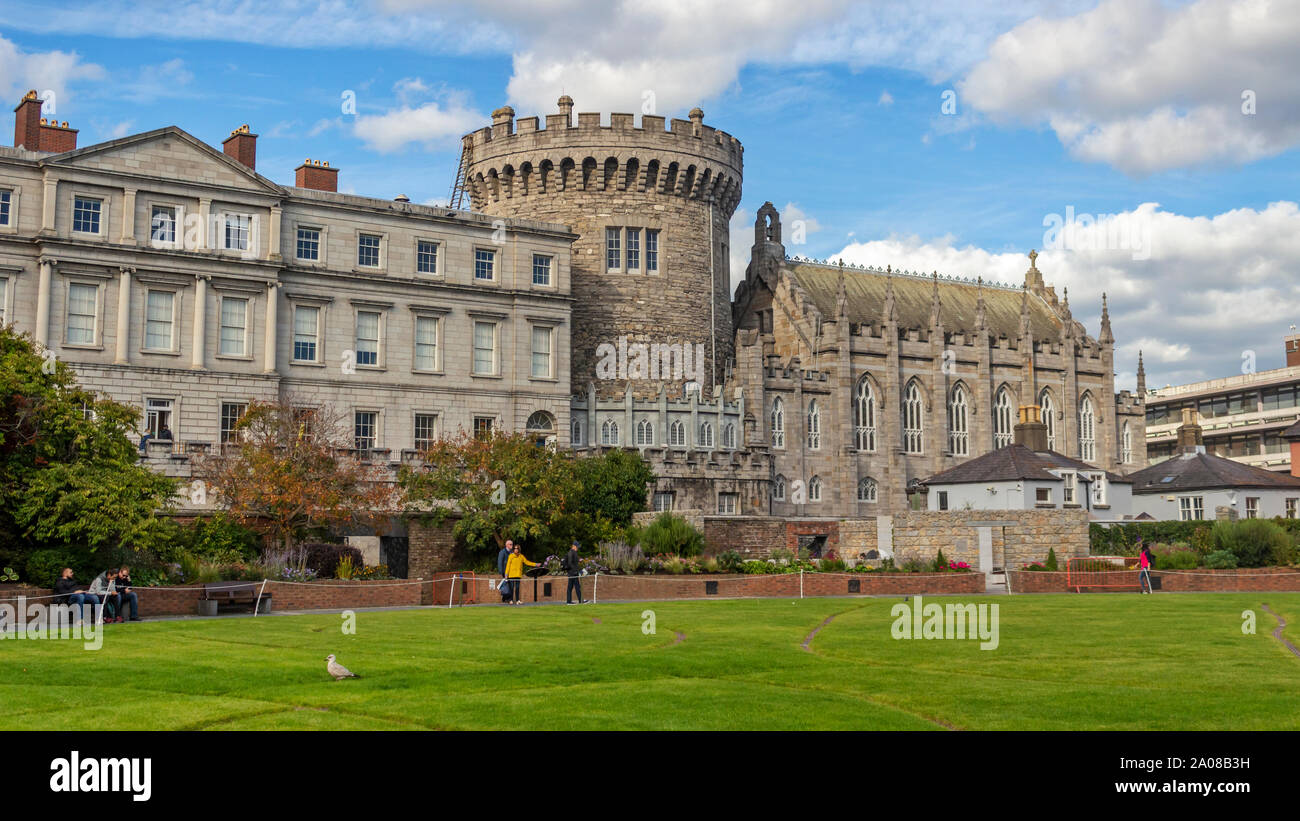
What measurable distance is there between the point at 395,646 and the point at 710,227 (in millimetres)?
48442

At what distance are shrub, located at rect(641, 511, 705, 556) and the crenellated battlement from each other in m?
25.6

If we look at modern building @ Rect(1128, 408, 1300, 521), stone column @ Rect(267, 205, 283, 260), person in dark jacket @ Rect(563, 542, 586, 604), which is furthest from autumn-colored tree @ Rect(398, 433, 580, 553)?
modern building @ Rect(1128, 408, 1300, 521)

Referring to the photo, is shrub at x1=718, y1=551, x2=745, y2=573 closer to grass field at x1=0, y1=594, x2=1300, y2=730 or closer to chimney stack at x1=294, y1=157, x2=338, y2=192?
grass field at x1=0, y1=594, x2=1300, y2=730

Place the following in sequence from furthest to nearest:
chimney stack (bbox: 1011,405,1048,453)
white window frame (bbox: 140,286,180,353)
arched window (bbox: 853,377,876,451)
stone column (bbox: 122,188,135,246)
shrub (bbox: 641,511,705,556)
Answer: arched window (bbox: 853,377,876,451) → chimney stack (bbox: 1011,405,1048,453) → white window frame (bbox: 140,286,180,353) → stone column (bbox: 122,188,135,246) → shrub (bbox: 641,511,705,556)

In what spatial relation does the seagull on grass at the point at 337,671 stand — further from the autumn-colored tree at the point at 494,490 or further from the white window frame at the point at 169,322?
the white window frame at the point at 169,322

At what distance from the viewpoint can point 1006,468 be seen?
53875mm

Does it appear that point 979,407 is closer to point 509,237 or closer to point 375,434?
point 509,237

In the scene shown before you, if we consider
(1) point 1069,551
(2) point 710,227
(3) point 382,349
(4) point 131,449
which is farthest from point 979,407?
(4) point 131,449

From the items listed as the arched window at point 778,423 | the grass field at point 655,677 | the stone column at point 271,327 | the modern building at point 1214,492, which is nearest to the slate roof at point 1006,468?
the modern building at point 1214,492

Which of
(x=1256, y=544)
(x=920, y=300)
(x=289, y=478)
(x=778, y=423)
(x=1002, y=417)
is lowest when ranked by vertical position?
(x=1256, y=544)

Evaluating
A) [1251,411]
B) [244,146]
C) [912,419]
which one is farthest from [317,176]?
[1251,411]

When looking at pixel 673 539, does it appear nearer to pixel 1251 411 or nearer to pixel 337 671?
pixel 337 671

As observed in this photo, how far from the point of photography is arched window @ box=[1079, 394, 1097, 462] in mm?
78938

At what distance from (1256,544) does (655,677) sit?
1427 inches
